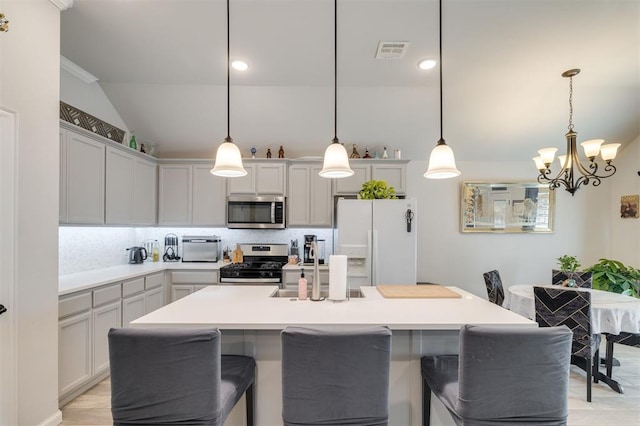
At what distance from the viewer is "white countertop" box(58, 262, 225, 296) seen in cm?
249

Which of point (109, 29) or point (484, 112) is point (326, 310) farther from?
point (484, 112)

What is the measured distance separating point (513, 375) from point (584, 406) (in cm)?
193

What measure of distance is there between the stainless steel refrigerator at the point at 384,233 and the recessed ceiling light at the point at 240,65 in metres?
1.79

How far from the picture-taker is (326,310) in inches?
70.2

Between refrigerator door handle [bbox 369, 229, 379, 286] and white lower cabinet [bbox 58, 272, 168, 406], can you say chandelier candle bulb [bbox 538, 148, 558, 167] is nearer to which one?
refrigerator door handle [bbox 369, 229, 379, 286]

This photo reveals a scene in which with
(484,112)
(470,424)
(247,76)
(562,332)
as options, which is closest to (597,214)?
(484,112)

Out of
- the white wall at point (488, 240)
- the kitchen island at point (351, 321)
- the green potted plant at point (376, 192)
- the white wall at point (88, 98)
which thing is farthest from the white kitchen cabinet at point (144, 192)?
the white wall at point (488, 240)

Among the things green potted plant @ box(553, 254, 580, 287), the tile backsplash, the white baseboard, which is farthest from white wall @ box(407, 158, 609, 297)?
the white baseboard

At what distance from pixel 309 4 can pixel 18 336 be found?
Answer: 296cm

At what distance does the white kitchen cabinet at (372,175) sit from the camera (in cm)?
416

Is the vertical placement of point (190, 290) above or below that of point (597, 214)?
below

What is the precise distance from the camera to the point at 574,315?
2541 millimetres

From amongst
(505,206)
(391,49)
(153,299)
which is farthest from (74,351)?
(505,206)

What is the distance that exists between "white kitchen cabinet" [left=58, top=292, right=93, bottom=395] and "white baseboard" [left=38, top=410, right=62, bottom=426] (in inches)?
7.3
